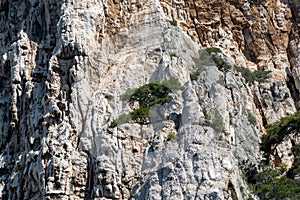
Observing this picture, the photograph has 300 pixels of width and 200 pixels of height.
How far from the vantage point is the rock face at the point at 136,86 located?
27609mm

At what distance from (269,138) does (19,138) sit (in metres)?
15.4

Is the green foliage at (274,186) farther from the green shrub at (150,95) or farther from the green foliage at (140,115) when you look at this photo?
the green foliage at (140,115)

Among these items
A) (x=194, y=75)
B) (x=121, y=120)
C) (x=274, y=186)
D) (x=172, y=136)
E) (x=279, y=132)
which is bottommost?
(x=274, y=186)

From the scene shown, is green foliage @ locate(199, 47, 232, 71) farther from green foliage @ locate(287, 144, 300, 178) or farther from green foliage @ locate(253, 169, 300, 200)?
green foliage @ locate(253, 169, 300, 200)

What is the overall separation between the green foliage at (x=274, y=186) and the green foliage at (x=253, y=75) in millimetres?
9573

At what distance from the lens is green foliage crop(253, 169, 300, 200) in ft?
91.9

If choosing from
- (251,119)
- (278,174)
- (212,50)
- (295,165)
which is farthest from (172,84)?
(295,165)

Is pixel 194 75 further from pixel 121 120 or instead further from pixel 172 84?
pixel 121 120

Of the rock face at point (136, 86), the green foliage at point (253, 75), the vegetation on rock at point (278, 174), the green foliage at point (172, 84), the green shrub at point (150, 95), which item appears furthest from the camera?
the green foliage at point (253, 75)

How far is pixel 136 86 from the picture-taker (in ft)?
103

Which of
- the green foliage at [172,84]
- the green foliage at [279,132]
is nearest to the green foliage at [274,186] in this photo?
the green foliage at [279,132]

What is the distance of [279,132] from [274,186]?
5084 mm

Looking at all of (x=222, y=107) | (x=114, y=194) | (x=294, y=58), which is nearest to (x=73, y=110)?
(x=114, y=194)

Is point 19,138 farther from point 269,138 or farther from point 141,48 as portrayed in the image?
point 269,138
